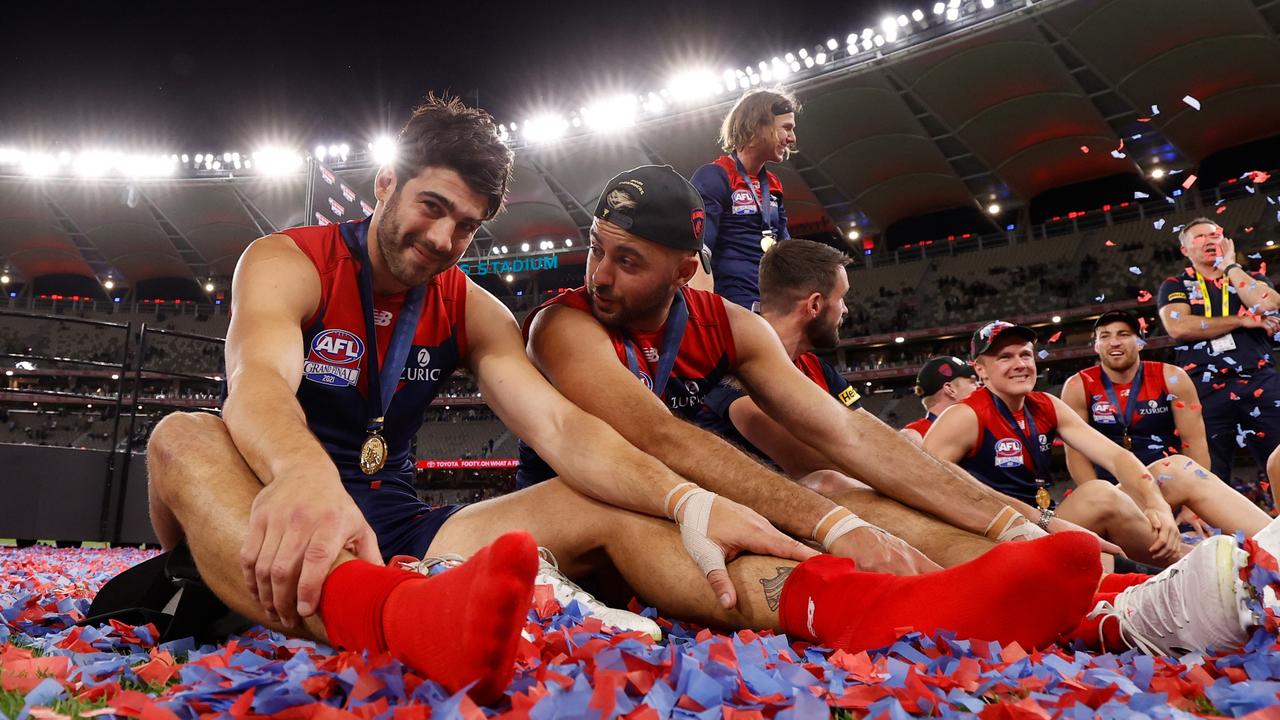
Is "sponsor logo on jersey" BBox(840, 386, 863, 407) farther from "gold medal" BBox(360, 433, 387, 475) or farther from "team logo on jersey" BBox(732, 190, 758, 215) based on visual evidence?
"gold medal" BBox(360, 433, 387, 475)

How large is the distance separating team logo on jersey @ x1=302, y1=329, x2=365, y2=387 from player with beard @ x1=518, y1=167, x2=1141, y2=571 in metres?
0.51

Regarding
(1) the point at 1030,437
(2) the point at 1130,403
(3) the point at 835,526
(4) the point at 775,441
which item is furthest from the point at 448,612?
(2) the point at 1130,403

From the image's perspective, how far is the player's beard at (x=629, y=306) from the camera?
7.38 ft

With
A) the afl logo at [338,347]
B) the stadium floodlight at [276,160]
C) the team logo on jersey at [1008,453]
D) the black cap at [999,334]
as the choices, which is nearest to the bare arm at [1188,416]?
the black cap at [999,334]

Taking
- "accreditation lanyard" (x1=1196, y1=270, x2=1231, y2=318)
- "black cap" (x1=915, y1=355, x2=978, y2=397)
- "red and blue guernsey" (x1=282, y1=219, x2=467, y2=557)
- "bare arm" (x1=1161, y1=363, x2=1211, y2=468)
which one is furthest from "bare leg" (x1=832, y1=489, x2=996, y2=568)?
"accreditation lanyard" (x1=1196, y1=270, x2=1231, y2=318)

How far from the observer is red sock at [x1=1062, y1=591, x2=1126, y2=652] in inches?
60.7

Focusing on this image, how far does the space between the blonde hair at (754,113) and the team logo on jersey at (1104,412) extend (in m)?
2.90

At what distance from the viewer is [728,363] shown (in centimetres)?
250

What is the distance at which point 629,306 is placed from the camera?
2.25m

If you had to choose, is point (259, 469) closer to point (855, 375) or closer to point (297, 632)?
point (297, 632)

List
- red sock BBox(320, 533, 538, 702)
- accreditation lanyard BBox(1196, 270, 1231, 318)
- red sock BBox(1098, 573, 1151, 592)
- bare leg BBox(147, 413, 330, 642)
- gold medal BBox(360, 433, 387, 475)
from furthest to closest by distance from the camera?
accreditation lanyard BBox(1196, 270, 1231, 318) < gold medal BBox(360, 433, 387, 475) < red sock BBox(1098, 573, 1151, 592) < bare leg BBox(147, 413, 330, 642) < red sock BBox(320, 533, 538, 702)

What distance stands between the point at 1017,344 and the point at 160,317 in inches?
1215

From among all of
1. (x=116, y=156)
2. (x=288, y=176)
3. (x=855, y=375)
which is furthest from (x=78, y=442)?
(x=855, y=375)

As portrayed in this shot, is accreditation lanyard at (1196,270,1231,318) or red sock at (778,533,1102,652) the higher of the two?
accreditation lanyard at (1196,270,1231,318)
